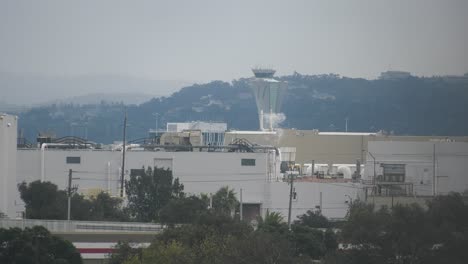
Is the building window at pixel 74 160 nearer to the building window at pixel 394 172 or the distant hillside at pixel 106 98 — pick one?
the building window at pixel 394 172

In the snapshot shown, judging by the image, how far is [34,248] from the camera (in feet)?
123

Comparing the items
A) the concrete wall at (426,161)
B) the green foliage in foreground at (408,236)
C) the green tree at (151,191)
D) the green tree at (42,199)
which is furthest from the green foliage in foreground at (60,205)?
the green foliage in foreground at (408,236)

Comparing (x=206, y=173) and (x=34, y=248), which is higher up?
(x=206, y=173)

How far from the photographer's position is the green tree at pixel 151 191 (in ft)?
209

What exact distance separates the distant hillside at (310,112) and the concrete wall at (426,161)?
2625 mm

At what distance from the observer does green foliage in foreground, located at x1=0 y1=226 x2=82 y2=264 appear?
37.1 meters

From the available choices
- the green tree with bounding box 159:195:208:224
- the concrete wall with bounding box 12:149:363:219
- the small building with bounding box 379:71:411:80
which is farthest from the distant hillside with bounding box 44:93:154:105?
the green tree with bounding box 159:195:208:224

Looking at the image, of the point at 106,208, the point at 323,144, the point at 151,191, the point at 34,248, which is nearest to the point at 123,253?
the point at 34,248

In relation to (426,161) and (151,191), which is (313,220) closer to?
(151,191)

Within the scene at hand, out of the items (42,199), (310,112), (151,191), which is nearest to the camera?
(42,199)

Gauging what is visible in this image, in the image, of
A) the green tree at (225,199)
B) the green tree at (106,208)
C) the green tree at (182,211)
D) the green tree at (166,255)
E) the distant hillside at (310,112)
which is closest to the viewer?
the green tree at (166,255)

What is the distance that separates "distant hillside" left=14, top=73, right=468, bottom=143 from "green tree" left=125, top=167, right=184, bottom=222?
1219 centimetres

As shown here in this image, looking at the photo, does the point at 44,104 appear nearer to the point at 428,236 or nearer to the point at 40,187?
the point at 40,187

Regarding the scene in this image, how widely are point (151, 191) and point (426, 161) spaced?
13218 millimetres
